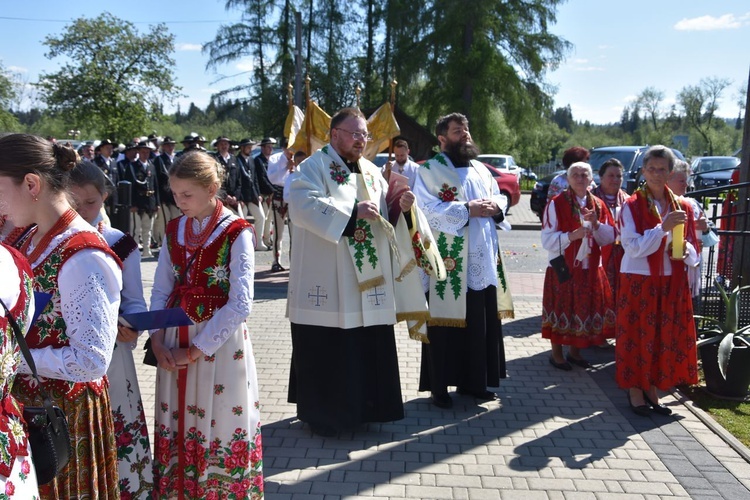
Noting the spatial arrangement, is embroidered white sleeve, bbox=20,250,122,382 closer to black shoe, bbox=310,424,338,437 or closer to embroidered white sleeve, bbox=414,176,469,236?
black shoe, bbox=310,424,338,437

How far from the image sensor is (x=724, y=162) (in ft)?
85.3

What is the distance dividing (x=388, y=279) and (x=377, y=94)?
31.1 metres

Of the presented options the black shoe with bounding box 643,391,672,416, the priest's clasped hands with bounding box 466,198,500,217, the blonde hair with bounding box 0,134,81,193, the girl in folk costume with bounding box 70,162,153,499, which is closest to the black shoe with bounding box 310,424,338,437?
the girl in folk costume with bounding box 70,162,153,499

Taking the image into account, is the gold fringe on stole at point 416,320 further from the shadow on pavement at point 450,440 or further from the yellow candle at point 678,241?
the yellow candle at point 678,241

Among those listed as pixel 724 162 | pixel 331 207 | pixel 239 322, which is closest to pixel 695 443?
pixel 331 207

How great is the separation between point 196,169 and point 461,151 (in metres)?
2.64

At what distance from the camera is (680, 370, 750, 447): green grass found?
4.70m

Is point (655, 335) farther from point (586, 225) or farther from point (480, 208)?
point (480, 208)

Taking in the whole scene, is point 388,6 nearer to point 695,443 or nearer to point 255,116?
point 255,116

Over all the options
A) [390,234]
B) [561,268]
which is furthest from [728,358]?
[390,234]

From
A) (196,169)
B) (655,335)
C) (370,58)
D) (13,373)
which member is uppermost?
(370,58)

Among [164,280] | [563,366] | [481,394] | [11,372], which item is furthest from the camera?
[563,366]

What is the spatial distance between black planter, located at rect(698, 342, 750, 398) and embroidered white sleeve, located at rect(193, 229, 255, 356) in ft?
13.0

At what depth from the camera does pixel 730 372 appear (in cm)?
527
